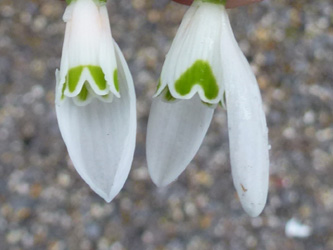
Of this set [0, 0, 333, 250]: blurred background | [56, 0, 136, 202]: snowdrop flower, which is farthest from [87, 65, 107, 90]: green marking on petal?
[0, 0, 333, 250]: blurred background

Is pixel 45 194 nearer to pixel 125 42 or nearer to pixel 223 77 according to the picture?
pixel 125 42

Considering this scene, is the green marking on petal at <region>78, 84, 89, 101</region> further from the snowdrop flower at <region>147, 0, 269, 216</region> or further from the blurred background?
the blurred background


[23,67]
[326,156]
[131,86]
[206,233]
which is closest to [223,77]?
[131,86]

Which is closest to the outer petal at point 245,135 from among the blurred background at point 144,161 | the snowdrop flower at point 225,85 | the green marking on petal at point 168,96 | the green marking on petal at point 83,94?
the snowdrop flower at point 225,85

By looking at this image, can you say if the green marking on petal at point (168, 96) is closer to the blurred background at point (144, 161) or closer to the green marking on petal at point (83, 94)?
the green marking on petal at point (83, 94)

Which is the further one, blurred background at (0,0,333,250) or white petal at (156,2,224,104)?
blurred background at (0,0,333,250)

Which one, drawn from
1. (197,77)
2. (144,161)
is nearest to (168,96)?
(197,77)

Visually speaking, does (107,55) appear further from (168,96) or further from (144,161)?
(144,161)
